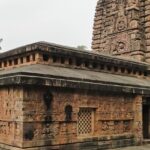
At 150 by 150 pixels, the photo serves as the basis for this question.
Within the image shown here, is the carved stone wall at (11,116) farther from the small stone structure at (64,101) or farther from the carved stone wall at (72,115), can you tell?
the carved stone wall at (72,115)

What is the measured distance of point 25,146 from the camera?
30.1ft

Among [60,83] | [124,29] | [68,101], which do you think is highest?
[124,29]

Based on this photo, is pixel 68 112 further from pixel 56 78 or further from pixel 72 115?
pixel 56 78

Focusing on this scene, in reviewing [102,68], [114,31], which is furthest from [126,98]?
[114,31]

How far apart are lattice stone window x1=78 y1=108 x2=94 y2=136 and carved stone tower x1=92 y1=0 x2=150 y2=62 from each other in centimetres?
819

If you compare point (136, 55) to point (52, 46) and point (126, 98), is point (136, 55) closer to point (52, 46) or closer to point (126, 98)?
point (126, 98)

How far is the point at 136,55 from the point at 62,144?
32.4ft

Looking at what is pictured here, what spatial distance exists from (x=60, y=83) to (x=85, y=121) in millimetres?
1850

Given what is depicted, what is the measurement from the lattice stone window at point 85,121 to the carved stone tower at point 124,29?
26.9 feet

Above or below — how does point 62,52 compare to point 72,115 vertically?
above

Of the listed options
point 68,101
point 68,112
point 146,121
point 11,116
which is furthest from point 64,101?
point 146,121

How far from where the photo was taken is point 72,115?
34.7ft

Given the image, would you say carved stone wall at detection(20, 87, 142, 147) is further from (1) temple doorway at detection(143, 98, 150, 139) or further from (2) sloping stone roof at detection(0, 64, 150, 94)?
(1) temple doorway at detection(143, 98, 150, 139)

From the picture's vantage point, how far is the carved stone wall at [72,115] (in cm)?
948
